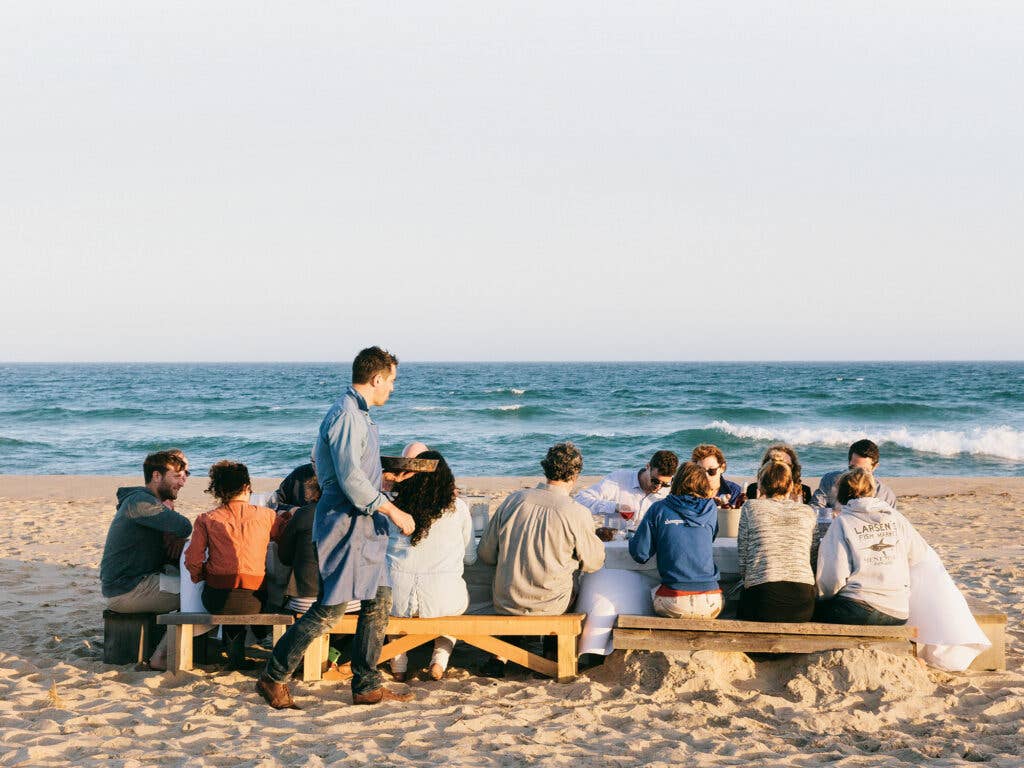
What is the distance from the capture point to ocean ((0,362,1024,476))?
19391 mm

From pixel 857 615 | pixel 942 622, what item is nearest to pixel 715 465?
pixel 857 615

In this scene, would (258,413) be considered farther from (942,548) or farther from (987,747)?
(987,747)

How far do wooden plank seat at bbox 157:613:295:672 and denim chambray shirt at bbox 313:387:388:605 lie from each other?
659mm

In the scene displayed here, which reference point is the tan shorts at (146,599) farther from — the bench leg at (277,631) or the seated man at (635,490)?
the seated man at (635,490)

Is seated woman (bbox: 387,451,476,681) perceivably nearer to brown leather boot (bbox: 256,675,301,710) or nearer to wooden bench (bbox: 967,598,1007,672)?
brown leather boot (bbox: 256,675,301,710)

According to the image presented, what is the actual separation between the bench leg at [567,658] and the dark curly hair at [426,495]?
86 centimetres

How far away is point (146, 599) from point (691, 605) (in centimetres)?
271

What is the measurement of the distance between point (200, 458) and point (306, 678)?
1648 cm

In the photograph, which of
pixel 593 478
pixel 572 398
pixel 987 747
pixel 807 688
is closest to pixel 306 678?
pixel 807 688

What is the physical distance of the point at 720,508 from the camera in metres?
5.55

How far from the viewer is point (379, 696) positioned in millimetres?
4281

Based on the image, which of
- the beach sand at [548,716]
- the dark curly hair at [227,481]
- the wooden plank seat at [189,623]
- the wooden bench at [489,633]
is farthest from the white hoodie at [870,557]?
the dark curly hair at [227,481]

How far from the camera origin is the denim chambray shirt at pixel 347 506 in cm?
383

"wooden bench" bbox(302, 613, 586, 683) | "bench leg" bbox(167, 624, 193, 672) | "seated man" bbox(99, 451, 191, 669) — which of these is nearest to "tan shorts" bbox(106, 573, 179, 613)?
"seated man" bbox(99, 451, 191, 669)
